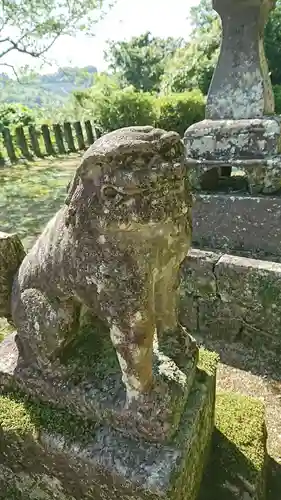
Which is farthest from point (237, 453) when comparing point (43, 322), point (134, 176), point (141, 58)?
point (141, 58)

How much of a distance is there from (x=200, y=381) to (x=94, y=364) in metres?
0.48

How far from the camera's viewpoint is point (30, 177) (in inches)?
316

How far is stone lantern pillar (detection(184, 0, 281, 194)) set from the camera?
9.62 ft

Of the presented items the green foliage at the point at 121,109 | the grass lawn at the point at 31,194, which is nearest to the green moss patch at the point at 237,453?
the grass lawn at the point at 31,194

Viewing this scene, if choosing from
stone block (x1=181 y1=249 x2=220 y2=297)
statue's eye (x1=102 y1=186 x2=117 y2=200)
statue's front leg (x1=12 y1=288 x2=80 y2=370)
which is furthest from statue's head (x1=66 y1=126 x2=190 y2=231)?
stone block (x1=181 y1=249 x2=220 y2=297)

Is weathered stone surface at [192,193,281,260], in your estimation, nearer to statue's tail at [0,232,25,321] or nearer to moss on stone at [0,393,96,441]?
statue's tail at [0,232,25,321]

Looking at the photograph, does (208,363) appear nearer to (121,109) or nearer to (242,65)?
(242,65)

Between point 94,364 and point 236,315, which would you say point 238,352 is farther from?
→ point 94,364

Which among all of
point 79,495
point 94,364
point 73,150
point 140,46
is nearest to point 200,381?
point 94,364

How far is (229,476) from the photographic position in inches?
74.8

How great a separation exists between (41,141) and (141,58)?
15.1 meters

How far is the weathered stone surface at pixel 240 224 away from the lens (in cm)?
303

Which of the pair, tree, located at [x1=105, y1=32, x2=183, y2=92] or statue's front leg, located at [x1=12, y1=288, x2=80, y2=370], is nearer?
statue's front leg, located at [x1=12, y1=288, x2=80, y2=370]

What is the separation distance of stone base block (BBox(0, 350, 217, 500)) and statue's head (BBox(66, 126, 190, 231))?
35.0 inches
